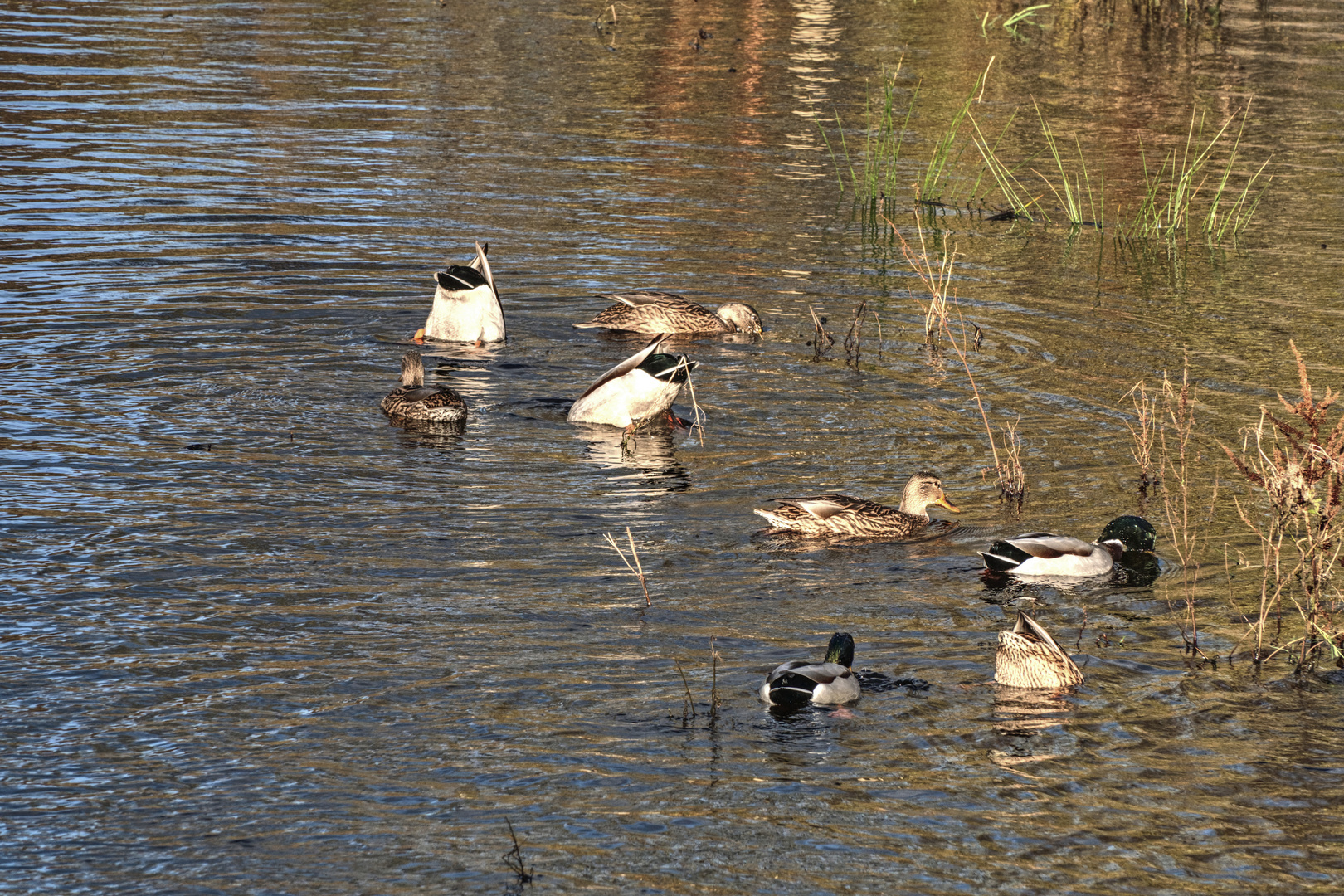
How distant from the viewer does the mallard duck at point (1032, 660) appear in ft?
26.7

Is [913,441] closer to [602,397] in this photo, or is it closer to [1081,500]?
[1081,500]

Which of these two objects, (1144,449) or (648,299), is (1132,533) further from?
(648,299)

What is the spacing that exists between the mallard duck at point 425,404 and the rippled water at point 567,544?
22 centimetres

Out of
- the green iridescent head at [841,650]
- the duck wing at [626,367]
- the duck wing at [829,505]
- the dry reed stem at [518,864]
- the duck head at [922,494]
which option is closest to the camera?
the dry reed stem at [518,864]

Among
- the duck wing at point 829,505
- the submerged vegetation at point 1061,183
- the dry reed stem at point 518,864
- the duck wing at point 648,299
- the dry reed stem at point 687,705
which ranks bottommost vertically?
the dry reed stem at point 518,864

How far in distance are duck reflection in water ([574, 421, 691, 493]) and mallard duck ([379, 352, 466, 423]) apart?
1.03 meters

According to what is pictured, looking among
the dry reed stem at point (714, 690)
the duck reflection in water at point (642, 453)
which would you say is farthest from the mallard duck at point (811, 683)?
the duck reflection in water at point (642, 453)

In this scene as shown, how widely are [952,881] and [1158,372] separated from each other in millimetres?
9112

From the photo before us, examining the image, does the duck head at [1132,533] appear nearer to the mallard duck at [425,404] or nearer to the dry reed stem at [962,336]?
the dry reed stem at [962,336]

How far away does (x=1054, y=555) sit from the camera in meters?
9.85

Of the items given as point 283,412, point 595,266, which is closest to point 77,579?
point 283,412

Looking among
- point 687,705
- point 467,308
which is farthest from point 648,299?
point 687,705

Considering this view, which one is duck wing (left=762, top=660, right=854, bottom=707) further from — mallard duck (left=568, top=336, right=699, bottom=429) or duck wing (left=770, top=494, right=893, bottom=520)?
mallard duck (left=568, top=336, right=699, bottom=429)

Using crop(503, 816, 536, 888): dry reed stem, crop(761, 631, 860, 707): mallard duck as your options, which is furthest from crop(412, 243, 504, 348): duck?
crop(503, 816, 536, 888): dry reed stem
